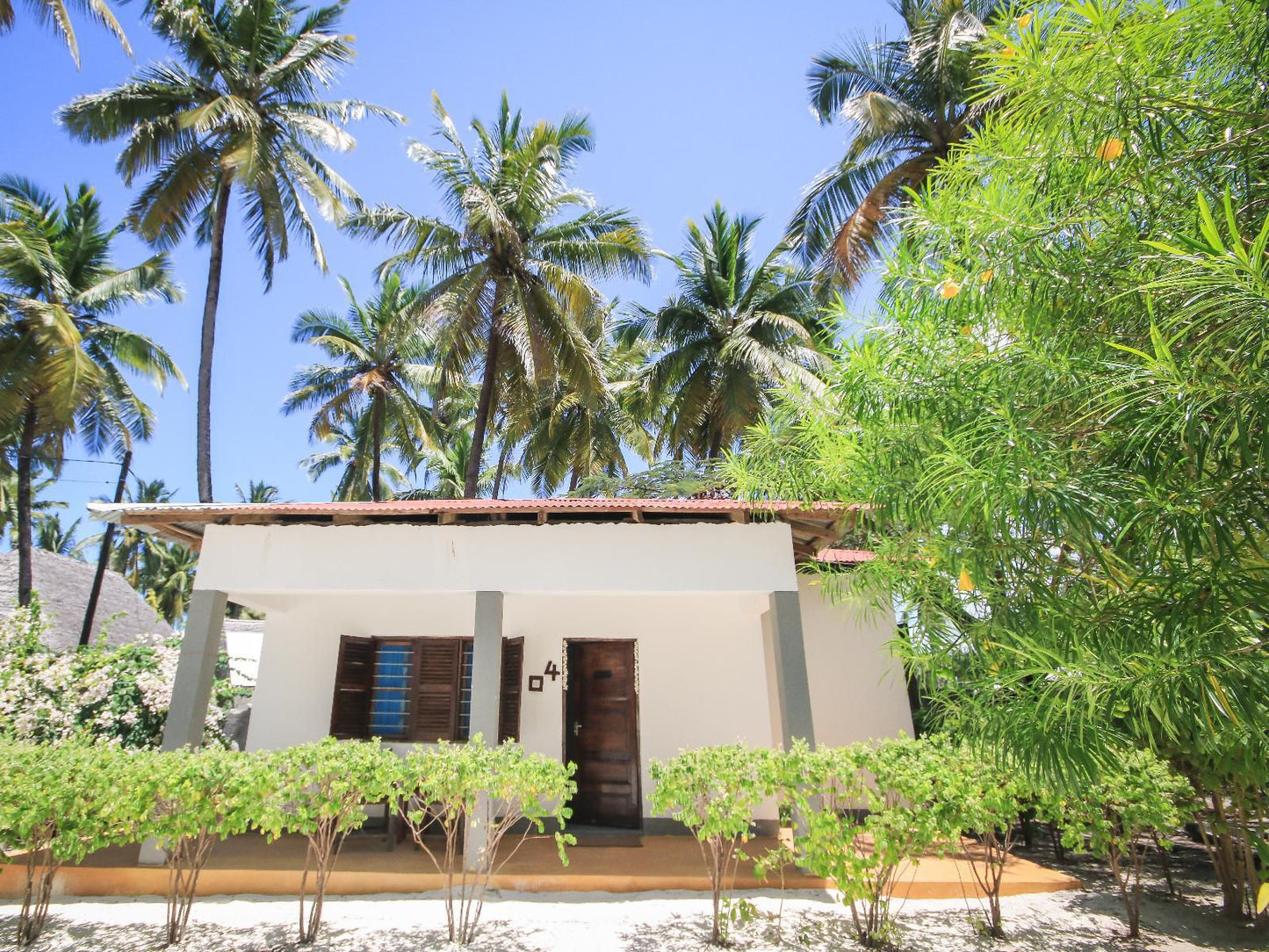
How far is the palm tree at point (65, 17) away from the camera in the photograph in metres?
8.79

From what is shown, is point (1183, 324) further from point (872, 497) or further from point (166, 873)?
point (166, 873)

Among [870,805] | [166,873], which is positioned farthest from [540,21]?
[166,873]

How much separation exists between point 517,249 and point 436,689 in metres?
8.17

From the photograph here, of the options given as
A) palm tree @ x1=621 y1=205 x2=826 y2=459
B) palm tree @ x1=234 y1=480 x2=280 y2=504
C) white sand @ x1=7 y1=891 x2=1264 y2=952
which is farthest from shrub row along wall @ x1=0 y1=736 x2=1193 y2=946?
palm tree @ x1=234 y1=480 x2=280 y2=504

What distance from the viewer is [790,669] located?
629cm

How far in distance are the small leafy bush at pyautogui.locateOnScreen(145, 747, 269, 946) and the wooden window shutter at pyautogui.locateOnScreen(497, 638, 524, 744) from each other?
3.39m

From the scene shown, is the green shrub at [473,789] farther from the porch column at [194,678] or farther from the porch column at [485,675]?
the porch column at [194,678]

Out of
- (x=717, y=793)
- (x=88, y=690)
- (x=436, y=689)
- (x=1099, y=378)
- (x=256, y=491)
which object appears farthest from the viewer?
(x=256, y=491)

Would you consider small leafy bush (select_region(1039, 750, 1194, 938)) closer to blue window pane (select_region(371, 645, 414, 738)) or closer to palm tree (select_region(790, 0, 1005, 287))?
blue window pane (select_region(371, 645, 414, 738))

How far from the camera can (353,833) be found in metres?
7.43

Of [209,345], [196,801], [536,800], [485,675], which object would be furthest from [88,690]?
[536,800]

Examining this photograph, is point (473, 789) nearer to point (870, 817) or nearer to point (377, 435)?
point (870, 817)

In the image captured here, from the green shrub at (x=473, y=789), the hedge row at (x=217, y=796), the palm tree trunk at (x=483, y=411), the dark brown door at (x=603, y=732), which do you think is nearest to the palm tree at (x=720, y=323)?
the palm tree trunk at (x=483, y=411)

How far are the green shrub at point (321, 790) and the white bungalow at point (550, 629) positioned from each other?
1.41m
